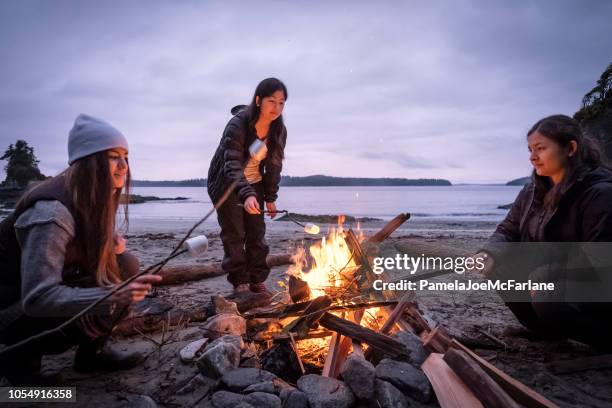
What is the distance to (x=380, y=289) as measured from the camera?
11.4 ft

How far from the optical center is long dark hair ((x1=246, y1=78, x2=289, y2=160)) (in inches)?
157

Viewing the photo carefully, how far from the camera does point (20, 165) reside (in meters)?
31.7

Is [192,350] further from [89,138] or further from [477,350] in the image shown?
[477,350]

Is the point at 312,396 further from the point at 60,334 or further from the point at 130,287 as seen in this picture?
the point at 60,334

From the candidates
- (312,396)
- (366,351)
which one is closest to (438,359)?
(366,351)

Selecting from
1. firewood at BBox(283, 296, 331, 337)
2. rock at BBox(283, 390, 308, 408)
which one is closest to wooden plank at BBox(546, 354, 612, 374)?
firewood at BBox(283, 296, 331, 337)

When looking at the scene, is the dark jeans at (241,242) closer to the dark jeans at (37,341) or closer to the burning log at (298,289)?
the burning log at (298,289)

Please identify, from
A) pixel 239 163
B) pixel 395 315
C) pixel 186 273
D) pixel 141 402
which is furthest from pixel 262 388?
pixel 186 273

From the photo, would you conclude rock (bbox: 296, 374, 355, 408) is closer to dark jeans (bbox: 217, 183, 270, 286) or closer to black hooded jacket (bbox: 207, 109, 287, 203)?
black hooded jacket (bbox: 207, 109, 287, 203)

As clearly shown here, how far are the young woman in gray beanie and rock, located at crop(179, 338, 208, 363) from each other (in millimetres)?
620

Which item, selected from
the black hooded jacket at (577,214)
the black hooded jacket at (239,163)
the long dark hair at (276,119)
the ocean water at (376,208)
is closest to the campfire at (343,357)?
the black hooded jacket at (577,214)

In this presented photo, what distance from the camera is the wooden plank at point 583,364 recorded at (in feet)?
8.48

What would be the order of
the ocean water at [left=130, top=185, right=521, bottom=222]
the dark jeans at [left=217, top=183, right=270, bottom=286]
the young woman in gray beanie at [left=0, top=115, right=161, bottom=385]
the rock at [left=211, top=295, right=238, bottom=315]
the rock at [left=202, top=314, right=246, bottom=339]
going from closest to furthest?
1. the young woman in gray beanie at [left=0, top=115, right=161, bottom=385]
2. the rock at [left=202, top=314, right=246, bottom=339]
3. the rock at [left=211, top=295, right=238, bottom=315]
4. the dark jeans at [left=217, top=183, right=270, bottom=286]
5. the ocean water at [left=130, top=185, right=521, bottom=222]

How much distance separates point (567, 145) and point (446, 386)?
2.14m
